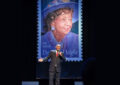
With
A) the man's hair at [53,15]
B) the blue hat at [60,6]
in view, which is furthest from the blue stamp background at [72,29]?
the man's hair at [53,15]

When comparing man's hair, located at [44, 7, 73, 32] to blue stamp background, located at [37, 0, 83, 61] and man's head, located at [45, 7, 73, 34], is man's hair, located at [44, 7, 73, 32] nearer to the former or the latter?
man's head, located at [45, 7, 73, 34]

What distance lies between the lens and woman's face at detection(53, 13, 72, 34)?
6977 millimetres

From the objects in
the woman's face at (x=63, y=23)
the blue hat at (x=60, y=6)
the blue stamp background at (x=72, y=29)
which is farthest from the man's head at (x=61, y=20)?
the blue stamp background at (x=72, y=29)

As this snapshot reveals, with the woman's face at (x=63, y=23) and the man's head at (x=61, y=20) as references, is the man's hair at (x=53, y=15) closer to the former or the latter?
the man's head at (x=61, y=20)

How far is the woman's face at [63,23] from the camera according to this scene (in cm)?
698

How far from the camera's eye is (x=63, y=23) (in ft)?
22.9

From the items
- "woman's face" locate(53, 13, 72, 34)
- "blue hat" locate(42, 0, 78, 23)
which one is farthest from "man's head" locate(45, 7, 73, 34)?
"blue hat" locate(42, 0, 78, 23)
